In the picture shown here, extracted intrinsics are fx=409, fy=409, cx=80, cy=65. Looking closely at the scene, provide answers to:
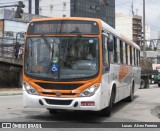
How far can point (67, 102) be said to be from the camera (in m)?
11.6

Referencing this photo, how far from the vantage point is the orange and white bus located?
38.2 ft

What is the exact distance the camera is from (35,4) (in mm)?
107250

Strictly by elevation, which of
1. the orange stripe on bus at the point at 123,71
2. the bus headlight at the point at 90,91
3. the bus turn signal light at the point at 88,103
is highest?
A: the orange stripe on bus at the point at 123,71

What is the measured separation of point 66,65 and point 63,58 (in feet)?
0.75

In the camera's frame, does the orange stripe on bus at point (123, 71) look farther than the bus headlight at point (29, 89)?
Yes

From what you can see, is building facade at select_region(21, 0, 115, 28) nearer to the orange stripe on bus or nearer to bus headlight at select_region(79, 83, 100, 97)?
the orange stripe on bus

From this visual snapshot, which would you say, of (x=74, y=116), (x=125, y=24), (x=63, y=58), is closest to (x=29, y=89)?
(x=63, y=58)

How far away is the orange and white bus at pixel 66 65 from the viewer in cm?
1165

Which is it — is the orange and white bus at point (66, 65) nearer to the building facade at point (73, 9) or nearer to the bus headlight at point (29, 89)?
the bus headlight at point (29, 89)

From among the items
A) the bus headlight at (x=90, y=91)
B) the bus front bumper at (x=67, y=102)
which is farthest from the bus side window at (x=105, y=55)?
the bus front bumper at (x=67, y=102)

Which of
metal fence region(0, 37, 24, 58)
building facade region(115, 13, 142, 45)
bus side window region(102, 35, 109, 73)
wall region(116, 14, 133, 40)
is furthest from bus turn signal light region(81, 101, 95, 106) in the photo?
wall region(116, 14, 133, 40)

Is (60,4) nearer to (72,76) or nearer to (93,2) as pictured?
(93,2)

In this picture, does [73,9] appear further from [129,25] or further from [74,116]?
[74,116]

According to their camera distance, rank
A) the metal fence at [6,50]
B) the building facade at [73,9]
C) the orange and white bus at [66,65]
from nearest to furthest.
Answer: the orange and white bus at [66,65] < the metal fence at [6,50] < the building facade at [73,9]
